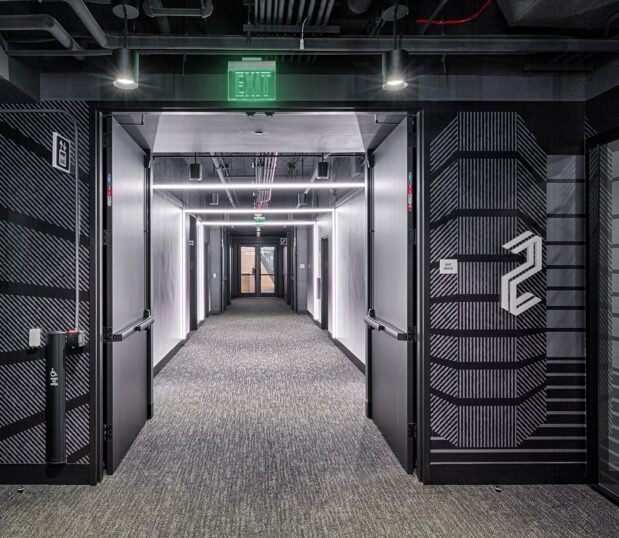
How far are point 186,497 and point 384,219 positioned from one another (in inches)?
A: 89.7

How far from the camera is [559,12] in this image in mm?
2471

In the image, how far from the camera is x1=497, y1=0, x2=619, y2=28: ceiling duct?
2.40 m

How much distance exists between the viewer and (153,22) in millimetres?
2836

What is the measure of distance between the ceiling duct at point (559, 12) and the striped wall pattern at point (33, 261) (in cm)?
246

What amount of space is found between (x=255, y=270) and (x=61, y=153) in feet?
58.2

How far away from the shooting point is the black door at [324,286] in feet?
31.9

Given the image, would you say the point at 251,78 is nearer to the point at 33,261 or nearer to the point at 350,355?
the point at 33,261

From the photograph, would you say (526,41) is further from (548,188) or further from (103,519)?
(103,519)

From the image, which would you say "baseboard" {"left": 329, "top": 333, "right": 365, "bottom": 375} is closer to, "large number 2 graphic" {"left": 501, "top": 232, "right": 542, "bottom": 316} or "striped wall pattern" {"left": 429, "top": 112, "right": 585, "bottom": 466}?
"striped wall pattern" {"left": 429, "top": 112, "right": 585, "bottom": 466}

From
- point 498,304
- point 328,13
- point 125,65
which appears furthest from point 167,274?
point 328,13

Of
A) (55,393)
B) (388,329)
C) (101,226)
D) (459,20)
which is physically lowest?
(55,393)

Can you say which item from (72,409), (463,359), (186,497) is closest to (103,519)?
(186,497)

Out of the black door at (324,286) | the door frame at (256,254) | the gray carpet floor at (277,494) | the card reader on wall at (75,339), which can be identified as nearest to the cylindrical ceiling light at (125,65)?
the card reader on wall at (75,339)

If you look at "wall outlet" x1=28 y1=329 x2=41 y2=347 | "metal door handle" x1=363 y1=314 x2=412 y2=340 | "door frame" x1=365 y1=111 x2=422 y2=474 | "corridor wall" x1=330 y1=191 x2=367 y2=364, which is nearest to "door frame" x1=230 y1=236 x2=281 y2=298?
"corridor wall" x1=330 y1=191 x2=367 y2=364
